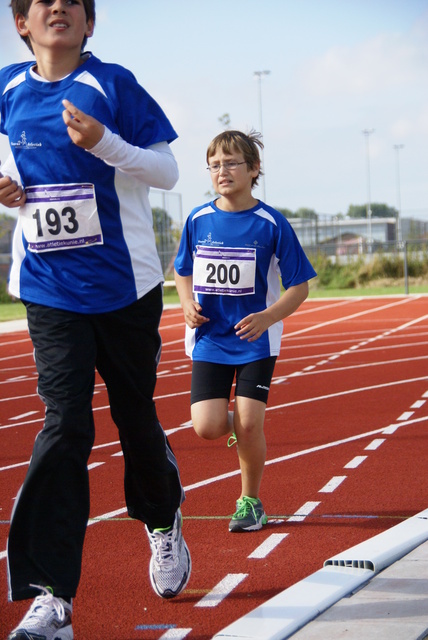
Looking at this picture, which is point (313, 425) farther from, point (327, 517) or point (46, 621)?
point (46, 621)

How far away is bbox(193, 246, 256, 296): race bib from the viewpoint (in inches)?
195

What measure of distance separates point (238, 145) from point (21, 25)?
5.84ft

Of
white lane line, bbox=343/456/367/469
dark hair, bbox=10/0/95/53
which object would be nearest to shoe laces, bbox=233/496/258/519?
white lane line, bbox=343/456/367/469

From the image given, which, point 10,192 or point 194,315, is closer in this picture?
point 10,192

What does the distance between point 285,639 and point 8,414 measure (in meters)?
6.52

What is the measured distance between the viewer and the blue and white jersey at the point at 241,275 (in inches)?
195

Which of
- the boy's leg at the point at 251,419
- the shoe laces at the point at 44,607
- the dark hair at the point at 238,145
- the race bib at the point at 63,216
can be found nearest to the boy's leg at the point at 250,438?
the boy's leg at the point at 251,419

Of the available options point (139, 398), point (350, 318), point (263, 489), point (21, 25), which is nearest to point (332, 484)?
point (263, 489)

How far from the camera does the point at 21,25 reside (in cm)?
337

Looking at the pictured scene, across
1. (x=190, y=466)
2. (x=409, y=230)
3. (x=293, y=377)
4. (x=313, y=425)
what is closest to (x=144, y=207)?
(x=190, y=466)

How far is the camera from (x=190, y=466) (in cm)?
630

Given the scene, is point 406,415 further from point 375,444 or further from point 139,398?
point 139,398

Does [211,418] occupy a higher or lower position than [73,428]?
lower

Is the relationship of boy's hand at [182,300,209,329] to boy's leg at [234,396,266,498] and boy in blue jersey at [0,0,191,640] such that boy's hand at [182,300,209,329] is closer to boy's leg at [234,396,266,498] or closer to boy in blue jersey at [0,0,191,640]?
boy's leg at [234,396,266,498]
